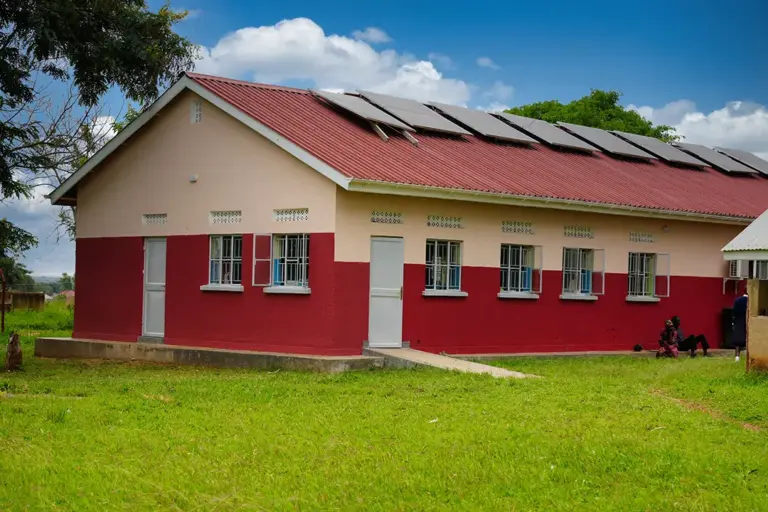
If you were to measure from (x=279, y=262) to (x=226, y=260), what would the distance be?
64.4 inches

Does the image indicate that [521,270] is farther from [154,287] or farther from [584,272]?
[154,287]

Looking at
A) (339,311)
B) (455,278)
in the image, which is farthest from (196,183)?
(455,278)

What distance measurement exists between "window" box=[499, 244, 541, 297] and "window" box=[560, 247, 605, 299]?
41.6 inches

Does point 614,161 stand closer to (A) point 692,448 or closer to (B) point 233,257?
(B) point 233,257

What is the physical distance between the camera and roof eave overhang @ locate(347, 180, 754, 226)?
18.3m

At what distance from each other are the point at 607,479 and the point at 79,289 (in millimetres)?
17462

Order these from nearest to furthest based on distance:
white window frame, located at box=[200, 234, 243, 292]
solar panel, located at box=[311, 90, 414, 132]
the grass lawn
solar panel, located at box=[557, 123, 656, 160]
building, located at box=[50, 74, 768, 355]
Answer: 1. the grass lawn
2. building, located at box=[50, 74, 768, 355]
3. white window frame, located at box=[200, 234, 243, 292]
4. solar panel, located at box=[311, 90, 414, 132]
5. solar panel, located at box=[557, 123, 656, 160]

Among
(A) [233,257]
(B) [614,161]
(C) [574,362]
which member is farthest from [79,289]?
(B) [614,161]

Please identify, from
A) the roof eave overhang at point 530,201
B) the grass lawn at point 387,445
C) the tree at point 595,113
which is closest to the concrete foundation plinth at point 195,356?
the grass lawn at point 387,445

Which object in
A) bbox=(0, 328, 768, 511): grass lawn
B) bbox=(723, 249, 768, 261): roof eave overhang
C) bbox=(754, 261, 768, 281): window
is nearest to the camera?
bbox=(0, 328, 768, 511): grass lawn

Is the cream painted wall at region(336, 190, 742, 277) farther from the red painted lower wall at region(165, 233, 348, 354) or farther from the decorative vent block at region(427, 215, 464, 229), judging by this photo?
the red painted lower wall at region(165, 233, 348, 354)

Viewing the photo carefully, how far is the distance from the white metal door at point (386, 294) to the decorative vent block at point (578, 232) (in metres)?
4.58

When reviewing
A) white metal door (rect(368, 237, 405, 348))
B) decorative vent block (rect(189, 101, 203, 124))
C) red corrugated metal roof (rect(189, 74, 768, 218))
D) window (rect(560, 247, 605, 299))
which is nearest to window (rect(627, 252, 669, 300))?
red corrugated metal roof (rect(189, 74, 768, 218))

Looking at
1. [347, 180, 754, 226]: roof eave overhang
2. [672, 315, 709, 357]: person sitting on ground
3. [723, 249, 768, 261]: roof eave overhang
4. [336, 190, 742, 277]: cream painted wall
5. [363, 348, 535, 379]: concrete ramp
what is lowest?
[363, 348, 535, 379]: concrete ramp
